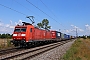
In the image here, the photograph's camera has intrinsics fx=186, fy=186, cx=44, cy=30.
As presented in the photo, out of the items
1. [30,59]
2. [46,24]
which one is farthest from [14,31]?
[46,24]

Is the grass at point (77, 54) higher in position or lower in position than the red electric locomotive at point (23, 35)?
lower

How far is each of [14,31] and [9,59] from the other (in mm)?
12238

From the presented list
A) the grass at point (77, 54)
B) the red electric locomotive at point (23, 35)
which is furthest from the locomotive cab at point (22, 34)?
the grass at point (77, 54)

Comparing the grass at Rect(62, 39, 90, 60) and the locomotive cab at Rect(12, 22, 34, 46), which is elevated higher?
the locomotive cab at Rect(12, 22, 34, 46)

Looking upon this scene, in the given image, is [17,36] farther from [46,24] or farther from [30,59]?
[46,24]

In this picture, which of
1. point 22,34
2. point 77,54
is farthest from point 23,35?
point 77,54

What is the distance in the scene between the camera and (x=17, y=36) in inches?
969

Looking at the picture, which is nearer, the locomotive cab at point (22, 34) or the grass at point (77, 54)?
the grass at point (77, 54)

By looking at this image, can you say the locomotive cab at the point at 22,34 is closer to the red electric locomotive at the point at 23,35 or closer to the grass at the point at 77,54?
the red electric locomotive at the point at 23,35

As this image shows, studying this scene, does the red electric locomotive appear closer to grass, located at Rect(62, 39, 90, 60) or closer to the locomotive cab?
the locomotive cab

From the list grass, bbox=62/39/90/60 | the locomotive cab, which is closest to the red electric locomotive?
the locomotive cab

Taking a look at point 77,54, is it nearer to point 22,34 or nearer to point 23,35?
point 23,35

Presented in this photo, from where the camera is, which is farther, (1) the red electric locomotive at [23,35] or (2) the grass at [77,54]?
(1) the red electric locomotive at [23,35]

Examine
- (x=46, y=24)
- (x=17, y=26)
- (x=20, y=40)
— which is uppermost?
(x=46, y=24)
